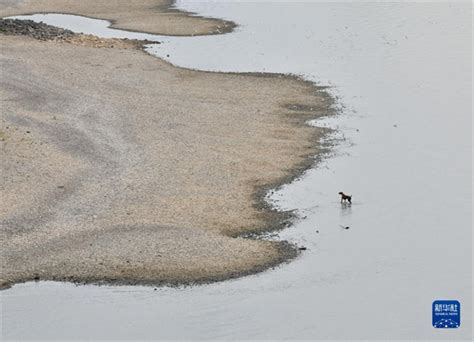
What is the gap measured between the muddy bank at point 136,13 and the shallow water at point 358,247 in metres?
12.6

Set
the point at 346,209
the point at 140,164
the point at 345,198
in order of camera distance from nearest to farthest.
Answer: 1. the point at 346,209
2. the point at 345,198
3. the point at 140,164

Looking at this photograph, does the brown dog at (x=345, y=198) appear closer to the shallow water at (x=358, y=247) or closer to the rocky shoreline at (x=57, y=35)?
the shallow water at (x=358, y=247)

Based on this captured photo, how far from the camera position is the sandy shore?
2795cm

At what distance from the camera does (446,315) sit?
24.3 metres

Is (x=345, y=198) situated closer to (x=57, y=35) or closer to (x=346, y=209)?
(x=346, y=209)

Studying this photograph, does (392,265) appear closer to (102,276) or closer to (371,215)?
(371,215)

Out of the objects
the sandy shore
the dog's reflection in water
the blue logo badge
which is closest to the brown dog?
the dog's reflection in water

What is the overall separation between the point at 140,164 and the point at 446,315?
49.9ft

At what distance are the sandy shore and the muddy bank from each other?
1435 cm

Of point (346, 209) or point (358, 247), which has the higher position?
point (346, 209)

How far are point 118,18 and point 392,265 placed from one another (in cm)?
4955

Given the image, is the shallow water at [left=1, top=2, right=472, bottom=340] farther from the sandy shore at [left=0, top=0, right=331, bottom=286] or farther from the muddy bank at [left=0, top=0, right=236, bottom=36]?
the muddy bank at [left=0, top=0, right=236, bottom=36]

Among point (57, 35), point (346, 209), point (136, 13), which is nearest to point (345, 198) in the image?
point (346, 209)

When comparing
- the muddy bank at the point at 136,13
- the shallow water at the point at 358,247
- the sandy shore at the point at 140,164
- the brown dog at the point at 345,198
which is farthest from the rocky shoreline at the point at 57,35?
the brown dog at the point at 345,198
